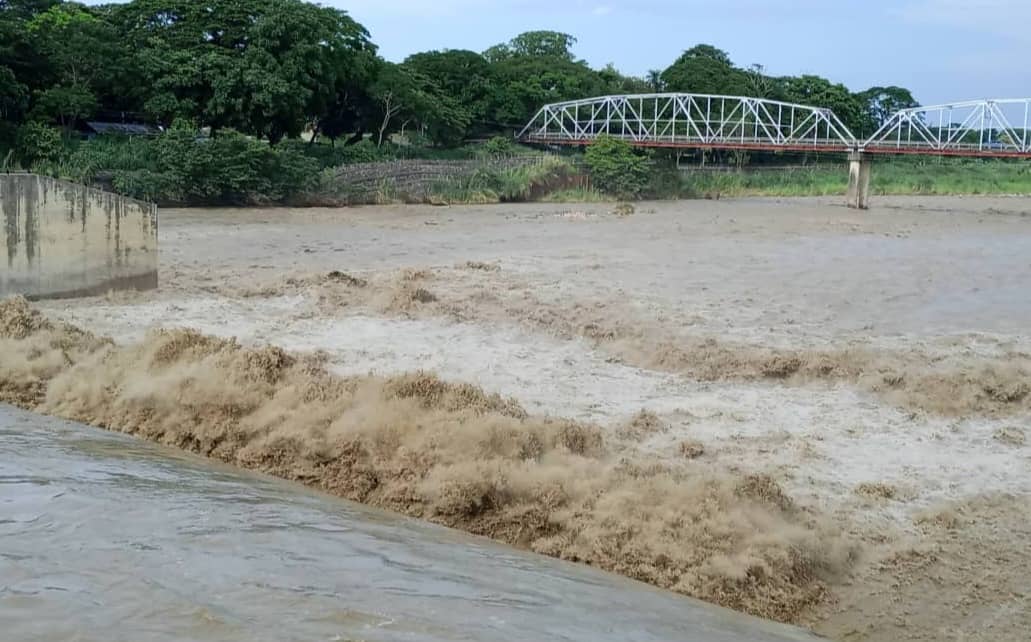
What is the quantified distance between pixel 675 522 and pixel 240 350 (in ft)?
19.5

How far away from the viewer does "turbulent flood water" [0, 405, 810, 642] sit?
187 inches

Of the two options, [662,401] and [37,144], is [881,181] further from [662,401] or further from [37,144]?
[662,401]

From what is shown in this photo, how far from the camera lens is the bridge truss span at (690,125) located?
70250 millimetres

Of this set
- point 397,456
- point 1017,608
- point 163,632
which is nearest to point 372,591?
point 163,632

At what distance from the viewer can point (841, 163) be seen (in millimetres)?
82000

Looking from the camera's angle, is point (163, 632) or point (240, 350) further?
point (240, 350)

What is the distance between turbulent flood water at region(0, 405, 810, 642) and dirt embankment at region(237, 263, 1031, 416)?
5784 mm

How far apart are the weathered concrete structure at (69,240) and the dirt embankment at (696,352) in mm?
1879

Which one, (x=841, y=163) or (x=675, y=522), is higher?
(x=841, y=163)

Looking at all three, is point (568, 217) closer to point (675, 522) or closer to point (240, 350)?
point (240, 350)

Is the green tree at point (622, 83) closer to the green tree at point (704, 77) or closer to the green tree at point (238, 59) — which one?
the green tree at point (704, 77)

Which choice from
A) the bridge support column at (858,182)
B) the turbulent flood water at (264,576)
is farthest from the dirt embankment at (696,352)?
the bridge support column at (858,182)

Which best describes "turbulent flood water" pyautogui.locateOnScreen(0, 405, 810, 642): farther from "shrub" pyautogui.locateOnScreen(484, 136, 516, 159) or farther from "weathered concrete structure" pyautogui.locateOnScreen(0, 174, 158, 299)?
"shrub" pyautogui.locateOnScreen(484, 136, 516, 159)

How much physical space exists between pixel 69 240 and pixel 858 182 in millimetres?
51434
